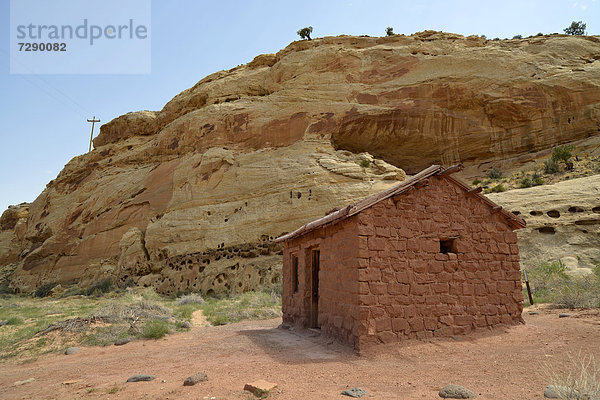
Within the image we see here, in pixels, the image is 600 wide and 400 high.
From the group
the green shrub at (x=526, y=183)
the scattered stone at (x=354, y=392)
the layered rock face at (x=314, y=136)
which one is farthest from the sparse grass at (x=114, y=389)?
the green shrub at (x=526, y=183)

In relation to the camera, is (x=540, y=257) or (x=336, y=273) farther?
(x=540, y=257)

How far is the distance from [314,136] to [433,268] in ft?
52.8

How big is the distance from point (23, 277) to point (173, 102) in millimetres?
20249

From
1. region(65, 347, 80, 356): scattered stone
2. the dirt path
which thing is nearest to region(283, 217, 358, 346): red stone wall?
Result: the dirt path

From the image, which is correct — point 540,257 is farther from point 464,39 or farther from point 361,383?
point 464,39

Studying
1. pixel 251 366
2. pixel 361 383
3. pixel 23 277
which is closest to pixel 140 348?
pixel 251 366

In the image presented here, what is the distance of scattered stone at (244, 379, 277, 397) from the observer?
5266 mm

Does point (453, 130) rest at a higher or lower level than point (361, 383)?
higher

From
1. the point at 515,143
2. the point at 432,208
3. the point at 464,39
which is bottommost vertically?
the point at 432,208

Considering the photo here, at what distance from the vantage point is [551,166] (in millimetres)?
21984

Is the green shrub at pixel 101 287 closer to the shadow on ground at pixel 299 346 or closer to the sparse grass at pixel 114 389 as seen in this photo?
the shadow on ground at pixel 299 346

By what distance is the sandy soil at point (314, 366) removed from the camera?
5531 mm

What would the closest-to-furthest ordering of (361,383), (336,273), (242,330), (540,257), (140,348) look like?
(361,383)
(336,273)
(140,348)
(242,330)
(540,257)

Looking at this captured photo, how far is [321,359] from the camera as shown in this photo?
24.0 ft
